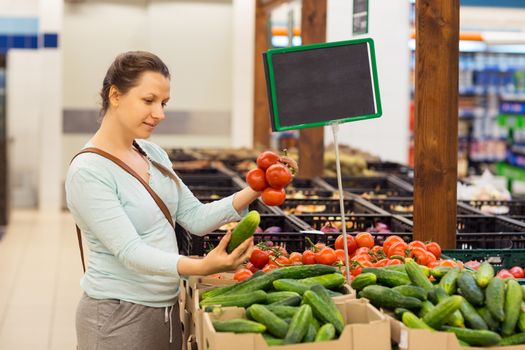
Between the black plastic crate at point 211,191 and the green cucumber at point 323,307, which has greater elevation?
the black plastic crate at point 211,191

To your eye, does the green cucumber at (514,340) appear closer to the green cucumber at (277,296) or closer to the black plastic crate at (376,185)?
the green cucumber at (277,296)

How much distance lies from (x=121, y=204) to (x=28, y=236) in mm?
Result: 8095

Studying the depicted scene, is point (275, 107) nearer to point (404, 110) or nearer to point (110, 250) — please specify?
point (110, 250)

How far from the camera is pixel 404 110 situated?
13.4m

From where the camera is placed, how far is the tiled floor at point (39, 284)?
21.4 ft

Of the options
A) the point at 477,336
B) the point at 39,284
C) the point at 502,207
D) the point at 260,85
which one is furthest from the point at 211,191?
the point at 260,85

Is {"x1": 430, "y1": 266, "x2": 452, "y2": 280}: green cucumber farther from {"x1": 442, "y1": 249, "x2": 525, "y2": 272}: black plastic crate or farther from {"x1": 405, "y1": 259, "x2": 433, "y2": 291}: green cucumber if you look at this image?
{"x1": 442, "y1": 249, "x2": 525, "y2": 272}: black plastic crate

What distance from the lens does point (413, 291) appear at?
3.03 metres

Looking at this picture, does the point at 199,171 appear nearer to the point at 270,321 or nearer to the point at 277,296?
the point at 277,296

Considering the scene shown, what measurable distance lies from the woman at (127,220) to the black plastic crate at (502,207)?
3.37 m

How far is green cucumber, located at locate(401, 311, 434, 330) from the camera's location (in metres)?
2.80

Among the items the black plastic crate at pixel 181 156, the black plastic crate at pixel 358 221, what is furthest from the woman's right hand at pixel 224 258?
the black plastic crate at pixel 181 156

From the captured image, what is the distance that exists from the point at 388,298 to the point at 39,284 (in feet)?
18.8

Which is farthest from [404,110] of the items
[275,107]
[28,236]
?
[275,107]
